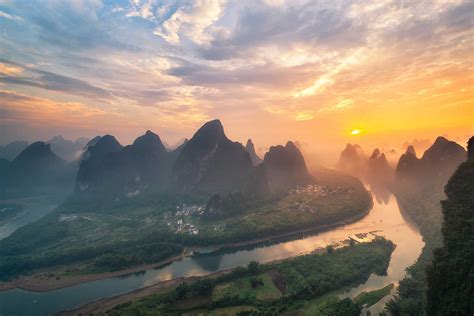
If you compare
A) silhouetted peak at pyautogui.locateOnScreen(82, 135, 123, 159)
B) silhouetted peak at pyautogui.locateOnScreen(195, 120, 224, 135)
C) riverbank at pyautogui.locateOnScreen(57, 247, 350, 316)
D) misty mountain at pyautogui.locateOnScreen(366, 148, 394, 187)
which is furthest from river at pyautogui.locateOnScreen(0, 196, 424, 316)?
silhouetted peak at pyautogui.locateOnScreen(82, 135, 123, 159)

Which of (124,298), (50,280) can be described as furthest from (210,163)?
(124,298)

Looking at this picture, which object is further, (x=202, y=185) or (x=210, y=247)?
(x=202, y=185)

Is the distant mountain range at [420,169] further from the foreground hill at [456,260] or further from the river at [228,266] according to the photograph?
the foreground hill at [456,260]

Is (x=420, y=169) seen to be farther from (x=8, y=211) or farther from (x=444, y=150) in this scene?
(x=8, y=211)

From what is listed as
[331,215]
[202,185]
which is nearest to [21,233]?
[202,185]

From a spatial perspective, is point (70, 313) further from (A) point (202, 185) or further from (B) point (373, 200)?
(B) point (373, 200)

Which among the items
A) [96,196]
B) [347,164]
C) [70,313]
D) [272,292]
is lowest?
[70,313]
